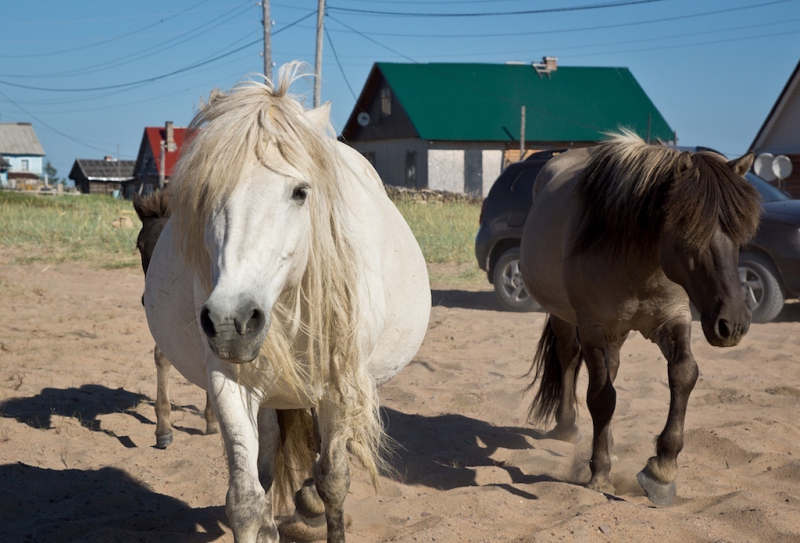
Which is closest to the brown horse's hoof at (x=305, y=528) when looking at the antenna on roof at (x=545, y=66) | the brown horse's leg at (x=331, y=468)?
the brown horse's leg at (x=331, y=468)

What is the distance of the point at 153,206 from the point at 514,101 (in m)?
30.7

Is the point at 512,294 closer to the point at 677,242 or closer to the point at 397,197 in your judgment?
the point at 677,242

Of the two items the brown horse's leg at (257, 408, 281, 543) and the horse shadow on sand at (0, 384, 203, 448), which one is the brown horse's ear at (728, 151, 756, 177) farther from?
the horse shadow on sand at (0, 384, 203, 448)

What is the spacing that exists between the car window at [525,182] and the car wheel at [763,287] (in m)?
2.67

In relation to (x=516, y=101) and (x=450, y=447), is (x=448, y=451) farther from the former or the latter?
(x=516, y=101)

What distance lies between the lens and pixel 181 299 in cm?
320

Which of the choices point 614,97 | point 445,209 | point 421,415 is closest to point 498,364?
point 421,415

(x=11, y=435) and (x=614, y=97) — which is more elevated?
(x=614, y=97)

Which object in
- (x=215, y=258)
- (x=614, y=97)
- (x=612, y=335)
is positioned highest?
(x=614, y=97)

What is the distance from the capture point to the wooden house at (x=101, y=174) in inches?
3041

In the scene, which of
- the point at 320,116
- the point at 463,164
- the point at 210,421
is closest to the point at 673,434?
the point at 320,116

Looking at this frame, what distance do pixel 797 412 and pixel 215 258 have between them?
4.65 metres

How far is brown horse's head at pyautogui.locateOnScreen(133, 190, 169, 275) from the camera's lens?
570 cm

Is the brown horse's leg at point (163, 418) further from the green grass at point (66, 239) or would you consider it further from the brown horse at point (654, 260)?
the green grass at point (66, 239)
